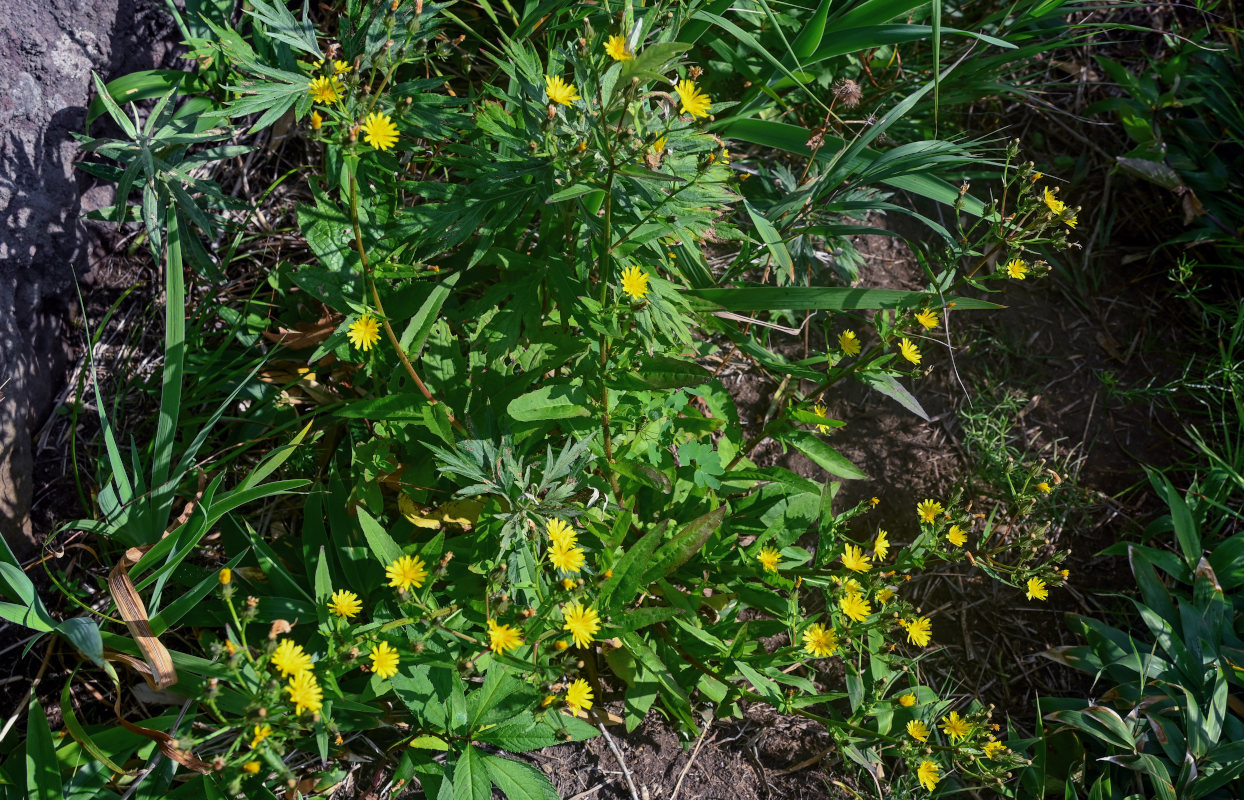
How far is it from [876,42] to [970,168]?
1023 mm

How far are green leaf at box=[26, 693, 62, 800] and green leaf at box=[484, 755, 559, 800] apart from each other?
927 millimetres

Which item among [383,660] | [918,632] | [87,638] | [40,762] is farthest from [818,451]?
[40,762]

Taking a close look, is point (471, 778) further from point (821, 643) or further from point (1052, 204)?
point (1052, 204)

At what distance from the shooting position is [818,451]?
221cm

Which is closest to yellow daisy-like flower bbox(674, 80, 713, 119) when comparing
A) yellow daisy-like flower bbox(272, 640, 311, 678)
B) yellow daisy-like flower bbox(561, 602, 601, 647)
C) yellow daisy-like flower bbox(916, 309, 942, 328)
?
yellow daisy-like flower bbox(916, 309, 942, 328)

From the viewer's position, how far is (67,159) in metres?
2.18

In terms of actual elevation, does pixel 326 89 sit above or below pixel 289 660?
above

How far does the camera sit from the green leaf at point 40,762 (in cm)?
171

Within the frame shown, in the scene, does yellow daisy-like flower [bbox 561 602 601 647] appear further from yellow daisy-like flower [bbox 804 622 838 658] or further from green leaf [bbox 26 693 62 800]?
green leaf [bbox 26 693 62 800]

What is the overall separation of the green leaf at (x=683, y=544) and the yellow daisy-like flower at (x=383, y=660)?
62 centimetres

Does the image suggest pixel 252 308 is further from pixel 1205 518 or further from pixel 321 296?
pixel 1205 518

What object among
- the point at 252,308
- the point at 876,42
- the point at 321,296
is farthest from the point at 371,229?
the point at 876,42

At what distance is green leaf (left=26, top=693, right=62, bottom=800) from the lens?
1.71 meters

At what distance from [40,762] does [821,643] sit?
1792 mm
